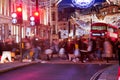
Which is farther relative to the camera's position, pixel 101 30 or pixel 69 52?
pixel 101 30

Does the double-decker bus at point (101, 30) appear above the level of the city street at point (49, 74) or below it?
above

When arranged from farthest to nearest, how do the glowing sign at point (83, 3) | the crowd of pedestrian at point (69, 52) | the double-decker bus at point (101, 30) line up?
the double-decker bus at point (101, 30) → the crowd of pedestrian at point (69, 52) → the glowing sign at point (83, 3)

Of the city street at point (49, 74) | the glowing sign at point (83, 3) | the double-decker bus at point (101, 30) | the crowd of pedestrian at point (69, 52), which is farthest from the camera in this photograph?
the double-decker bus at point (101, 30)

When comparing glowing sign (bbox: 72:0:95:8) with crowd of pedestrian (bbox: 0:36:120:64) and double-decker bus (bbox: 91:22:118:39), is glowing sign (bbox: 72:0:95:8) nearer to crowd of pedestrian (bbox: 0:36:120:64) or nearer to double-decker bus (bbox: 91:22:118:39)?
crowd of pedestrian (bbox: 0:36:120:64)

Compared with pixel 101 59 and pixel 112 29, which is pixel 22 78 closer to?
pixel 101 59

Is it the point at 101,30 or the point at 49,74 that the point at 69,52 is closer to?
the point at 101,30

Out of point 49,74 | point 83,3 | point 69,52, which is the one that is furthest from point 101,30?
point 49,74

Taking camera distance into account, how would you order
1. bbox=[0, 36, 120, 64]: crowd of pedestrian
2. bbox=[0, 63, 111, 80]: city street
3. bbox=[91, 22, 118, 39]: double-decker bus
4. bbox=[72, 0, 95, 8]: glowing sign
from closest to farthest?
bbox=[0, 63, 111, 80]: city street
bbox=[72, 0, 95, 8]: glowing sign
bbox=[0, 36, 120, 64]: crowd of pedestrian
bbox=[91, 22, 118, 39]: double-decker bus

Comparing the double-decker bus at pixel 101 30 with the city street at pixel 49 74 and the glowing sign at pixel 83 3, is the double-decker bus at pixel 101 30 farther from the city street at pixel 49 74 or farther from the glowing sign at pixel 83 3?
the city street at pixel 49 74

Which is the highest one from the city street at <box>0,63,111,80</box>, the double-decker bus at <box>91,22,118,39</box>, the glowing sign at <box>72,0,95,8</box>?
the glowing sign at <box>72,0,95,8</box>

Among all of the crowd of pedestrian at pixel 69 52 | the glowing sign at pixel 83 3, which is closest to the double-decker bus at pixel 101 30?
the crowd of pedestrian at pixel 69 52

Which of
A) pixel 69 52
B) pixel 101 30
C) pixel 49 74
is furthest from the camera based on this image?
pixel 101 30

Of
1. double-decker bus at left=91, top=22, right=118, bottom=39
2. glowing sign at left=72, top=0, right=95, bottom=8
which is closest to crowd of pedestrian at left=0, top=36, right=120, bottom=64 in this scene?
glowing sign at left=72, top=0, right=95, bottom=8

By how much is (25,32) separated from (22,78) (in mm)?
36129
